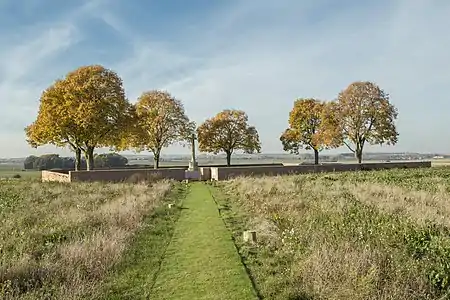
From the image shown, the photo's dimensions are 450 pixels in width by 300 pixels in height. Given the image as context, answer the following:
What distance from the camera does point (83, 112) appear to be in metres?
35.0

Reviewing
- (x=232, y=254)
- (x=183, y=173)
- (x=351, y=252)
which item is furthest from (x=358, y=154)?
(x=351, y=252)

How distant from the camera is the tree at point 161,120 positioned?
48781mm

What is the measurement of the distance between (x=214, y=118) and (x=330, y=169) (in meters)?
19.4

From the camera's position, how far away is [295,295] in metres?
6.54

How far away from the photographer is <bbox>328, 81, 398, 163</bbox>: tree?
47.3m

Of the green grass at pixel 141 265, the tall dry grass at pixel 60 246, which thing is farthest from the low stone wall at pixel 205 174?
the green grass at pixel 141 265

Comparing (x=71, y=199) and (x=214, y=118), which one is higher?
(x=214, y=118)

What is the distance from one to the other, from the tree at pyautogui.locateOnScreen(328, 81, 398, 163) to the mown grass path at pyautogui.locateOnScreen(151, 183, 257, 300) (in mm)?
38842

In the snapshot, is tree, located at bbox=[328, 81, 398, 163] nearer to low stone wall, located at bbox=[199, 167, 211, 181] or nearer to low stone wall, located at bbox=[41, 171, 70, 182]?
low stone wall, located at bbox=[199, 167, 211, 181]

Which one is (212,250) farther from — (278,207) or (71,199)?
(71,199)

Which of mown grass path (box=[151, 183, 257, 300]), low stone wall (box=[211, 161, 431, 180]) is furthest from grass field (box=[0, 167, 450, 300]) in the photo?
low stone wall (box=[211, 161, 431, 180])

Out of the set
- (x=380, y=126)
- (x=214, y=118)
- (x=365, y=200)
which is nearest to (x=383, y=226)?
(x=365, y=200)

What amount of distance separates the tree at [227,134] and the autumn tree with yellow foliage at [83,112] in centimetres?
1773

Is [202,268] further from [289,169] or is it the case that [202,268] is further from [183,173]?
[289,169]
